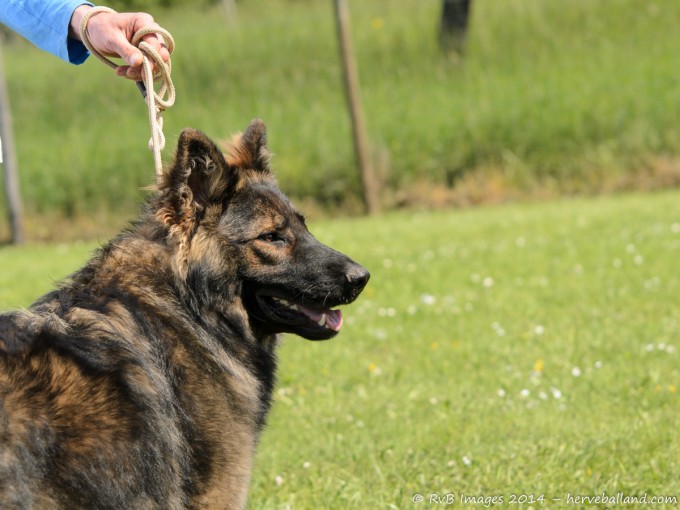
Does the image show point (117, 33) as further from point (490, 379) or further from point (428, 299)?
point (428, 299)

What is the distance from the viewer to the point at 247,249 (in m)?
3.51

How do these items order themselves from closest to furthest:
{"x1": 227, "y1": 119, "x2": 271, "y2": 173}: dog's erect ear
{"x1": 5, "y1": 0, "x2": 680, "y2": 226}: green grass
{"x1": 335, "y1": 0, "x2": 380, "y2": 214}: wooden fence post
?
{"x1": 227, "y1": 119, "x2": 271, "y2": 173}: dog's erect ear, {"x1": 335, "y1": 0, "x2": 380, "y2": 214}: wooden fence post, {"x1": 5, "y1": 0, "x2": 680, "y2": 226}: green grass

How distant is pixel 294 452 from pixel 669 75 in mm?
14989

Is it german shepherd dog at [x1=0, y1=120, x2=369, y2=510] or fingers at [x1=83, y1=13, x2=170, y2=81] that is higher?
fingers at [x1=83, y1=13, x2=170, y2=81]

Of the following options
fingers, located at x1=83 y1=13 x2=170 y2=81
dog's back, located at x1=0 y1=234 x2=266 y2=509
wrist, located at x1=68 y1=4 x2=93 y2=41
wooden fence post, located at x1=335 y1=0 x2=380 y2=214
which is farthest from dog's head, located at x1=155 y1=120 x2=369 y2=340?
wooden fence post, located at x1=335 y1=0 x2=380 y2=214

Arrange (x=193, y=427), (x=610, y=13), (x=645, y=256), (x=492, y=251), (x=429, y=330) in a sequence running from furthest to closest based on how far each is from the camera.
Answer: (x=610, y=13) → (x=492, y=251) → (x=645, y=256) → (x=429, y=330) → (x=193, y=427)

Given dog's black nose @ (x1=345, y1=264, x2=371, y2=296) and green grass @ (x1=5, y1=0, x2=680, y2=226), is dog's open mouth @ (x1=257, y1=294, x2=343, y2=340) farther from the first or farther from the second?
green grass @ (x1=5, y1=0, x2=680, y2=226)

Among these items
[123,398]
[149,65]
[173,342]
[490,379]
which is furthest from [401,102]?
[123,398]

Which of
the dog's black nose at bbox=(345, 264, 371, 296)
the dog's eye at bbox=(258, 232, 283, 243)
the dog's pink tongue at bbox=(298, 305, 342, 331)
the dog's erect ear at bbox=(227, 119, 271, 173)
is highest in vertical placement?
the dog's erect ear at bbox=(227, 119, 271, 173)

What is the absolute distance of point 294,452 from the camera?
5242mm

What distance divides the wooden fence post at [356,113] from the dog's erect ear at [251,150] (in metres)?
11.9

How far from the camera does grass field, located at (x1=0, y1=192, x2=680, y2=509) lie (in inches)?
182

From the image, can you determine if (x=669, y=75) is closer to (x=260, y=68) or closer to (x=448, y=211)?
(x=448, y=211)

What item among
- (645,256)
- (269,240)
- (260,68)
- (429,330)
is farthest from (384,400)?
(260,68)
